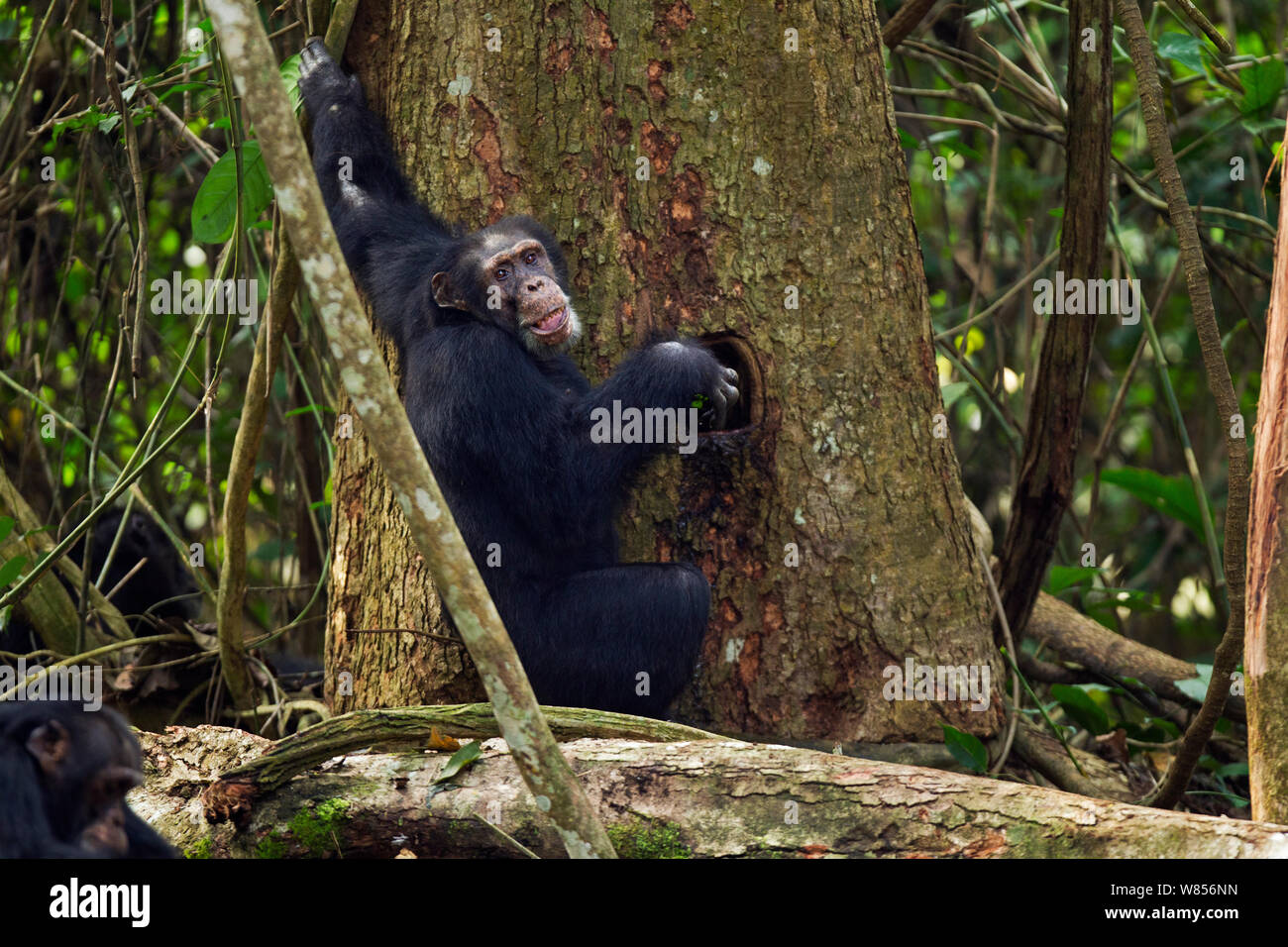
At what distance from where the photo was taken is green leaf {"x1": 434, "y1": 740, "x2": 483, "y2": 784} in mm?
3275

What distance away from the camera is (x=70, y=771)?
108 inches

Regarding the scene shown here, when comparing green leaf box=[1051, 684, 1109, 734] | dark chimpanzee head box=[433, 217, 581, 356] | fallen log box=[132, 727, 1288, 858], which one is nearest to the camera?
fallen log box=[132, 727, 1288, 858]

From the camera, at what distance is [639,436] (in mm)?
4109

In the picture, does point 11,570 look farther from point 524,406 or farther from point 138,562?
point 524,406

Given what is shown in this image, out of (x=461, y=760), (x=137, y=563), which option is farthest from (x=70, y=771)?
(x=137, y=563)

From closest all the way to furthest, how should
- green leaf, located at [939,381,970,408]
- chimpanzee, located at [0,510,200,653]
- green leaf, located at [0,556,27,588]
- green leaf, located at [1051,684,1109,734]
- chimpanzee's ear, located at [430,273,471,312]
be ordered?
chimpanzee's ear, located at [430,273,471,312] < green leaf, located at [0,556,27,588] < green leaf, located at [1051,684,1109,734] < green leaf, located at [939,381,970,408] < chimpanzee, located at [0,510,200,653]

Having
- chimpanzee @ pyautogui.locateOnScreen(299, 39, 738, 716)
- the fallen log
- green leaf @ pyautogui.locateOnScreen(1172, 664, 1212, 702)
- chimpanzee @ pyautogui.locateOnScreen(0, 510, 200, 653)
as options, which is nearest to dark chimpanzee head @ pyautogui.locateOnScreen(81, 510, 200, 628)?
chimpanzee @ pyautogui.locateOnScreen(0, 510, 200, 653)

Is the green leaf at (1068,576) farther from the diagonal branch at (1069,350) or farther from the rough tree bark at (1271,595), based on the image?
the rough tree bark at (1271,595)

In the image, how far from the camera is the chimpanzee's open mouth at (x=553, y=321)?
4.30 metres

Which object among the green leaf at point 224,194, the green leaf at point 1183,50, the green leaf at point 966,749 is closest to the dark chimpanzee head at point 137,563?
the green leaf at point 224,194

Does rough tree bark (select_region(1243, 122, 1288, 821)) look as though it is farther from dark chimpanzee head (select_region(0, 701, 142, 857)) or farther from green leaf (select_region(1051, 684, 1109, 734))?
dark chimpanzee head (select_region(0, 701, 142, 857))

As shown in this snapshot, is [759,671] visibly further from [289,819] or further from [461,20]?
[461,20]

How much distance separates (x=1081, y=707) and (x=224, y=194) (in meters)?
3.96

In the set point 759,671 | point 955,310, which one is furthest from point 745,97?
point 955,310
